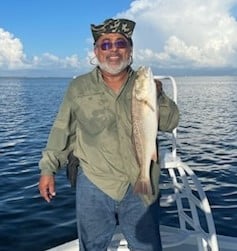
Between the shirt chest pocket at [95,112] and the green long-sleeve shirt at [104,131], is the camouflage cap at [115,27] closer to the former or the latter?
the green long-sleeve shirt at [104,131]

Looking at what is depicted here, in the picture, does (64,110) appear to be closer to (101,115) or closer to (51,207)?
(101,115)

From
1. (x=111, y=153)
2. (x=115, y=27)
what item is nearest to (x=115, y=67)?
(x=115, y=27)

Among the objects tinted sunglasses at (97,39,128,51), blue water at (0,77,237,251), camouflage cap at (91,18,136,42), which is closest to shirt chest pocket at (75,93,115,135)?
tinted sunglasses at (97,39,128,51)

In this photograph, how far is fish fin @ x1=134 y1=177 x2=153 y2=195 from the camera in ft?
13.3

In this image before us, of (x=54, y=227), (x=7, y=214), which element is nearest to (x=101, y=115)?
(x=54, y=227)

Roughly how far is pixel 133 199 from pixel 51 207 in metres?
7.09

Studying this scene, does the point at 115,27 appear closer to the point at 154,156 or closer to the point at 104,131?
the point at 104,131

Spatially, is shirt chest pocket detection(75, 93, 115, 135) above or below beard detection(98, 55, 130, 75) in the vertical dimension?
below

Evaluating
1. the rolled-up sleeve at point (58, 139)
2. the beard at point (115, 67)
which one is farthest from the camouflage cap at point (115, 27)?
the rolled-up sleeve at point (58, 139)

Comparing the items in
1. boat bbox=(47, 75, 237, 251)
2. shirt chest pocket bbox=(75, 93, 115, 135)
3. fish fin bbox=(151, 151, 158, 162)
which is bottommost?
boat bbox=(47, 75, 237, 251)

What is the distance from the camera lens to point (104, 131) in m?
4.27

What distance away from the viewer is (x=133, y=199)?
13.9 feet

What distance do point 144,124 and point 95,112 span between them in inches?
22.3

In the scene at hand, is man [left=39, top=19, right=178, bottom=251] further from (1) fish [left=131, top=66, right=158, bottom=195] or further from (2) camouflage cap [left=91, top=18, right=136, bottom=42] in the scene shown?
(1) fish [left=131, top=66, right=158, bottom=195]
